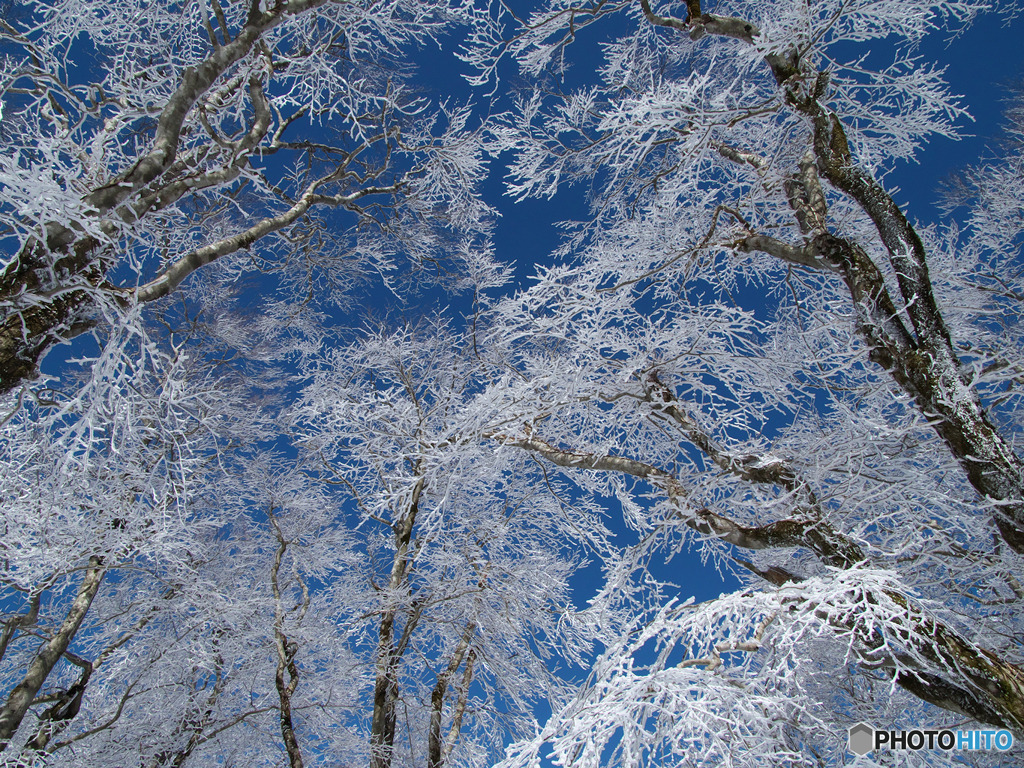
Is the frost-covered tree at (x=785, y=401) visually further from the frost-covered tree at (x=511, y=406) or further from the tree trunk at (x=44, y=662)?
the tree trunk at (x=44, y=662)

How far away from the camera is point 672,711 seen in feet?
6.81

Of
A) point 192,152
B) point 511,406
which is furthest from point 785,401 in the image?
point 192,152

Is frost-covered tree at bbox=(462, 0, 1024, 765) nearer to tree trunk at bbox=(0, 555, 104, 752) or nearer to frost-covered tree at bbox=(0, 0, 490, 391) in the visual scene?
frost-covered tree at bbox=(0, 0, 490, 391)

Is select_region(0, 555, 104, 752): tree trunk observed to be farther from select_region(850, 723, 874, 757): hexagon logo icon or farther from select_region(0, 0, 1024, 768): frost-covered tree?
select_region(850, 723, 874, 757): hexagon logo icon

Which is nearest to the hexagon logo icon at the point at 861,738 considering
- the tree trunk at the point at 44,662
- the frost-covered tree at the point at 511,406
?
the frost-covered tree at the point at 511,406

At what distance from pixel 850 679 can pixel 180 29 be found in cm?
805

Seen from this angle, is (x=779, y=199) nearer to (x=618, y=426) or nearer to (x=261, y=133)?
(x=618, y=426)

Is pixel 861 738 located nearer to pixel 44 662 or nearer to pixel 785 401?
pixel 785 401

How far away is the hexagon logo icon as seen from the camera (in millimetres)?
2938

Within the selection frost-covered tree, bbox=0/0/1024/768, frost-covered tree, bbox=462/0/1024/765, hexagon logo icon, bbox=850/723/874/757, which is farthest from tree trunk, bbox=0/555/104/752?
hexagon logo icon, bbox=850/723/874/757

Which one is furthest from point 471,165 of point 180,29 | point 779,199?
point 779,199

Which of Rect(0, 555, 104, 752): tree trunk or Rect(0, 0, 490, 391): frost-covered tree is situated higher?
Rect(0, 0, 490, 391): frost-covered tree

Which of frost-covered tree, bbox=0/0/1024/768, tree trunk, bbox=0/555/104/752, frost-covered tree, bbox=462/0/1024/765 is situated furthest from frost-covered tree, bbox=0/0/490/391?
tree trunk, bbox=0/555/104/752

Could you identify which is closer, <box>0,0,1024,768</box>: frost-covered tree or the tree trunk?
<box>0,0,1024,768</box>: frost-covered tree
